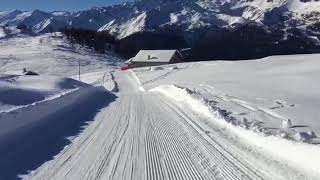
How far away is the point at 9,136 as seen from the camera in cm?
1559

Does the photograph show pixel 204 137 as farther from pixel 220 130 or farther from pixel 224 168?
pixel 224 168

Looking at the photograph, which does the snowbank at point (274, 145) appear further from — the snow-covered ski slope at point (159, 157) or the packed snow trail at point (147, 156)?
the packed snow trail at point (147, 156)

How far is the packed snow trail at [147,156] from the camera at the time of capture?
10484 millimetres

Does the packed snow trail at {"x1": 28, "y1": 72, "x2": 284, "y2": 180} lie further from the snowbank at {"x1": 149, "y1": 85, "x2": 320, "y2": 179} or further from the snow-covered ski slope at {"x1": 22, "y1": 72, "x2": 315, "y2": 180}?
the snowbank at {"x1": 149, "y1": 85, "x2": 320, "y2": 179}

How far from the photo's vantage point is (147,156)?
12508 millimetres

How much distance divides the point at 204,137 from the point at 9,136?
5937 mm

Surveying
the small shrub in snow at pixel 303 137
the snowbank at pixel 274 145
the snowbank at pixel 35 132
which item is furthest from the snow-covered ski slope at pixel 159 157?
the small shrub in snow at pixel 303 137

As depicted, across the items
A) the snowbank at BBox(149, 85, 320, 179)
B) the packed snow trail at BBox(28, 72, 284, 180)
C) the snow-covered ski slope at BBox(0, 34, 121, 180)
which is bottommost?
the snow-covered ski slope at BBox(0, 34, 121, 180)

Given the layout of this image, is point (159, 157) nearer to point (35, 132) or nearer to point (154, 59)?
point (35, 132)

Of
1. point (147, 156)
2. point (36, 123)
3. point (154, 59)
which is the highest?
point (147, 156)

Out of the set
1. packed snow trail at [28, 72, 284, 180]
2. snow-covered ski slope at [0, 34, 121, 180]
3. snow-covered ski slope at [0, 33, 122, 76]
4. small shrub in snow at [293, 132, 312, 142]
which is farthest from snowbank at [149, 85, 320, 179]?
snow-covered ski slope at [0, 33, 122, 76]


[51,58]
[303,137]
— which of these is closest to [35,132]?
[303,137]

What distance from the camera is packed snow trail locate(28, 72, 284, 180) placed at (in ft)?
34.4

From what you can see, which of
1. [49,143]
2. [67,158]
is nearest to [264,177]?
[67,158]
